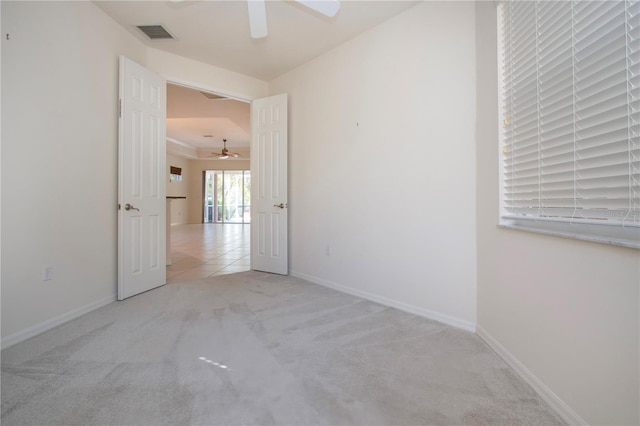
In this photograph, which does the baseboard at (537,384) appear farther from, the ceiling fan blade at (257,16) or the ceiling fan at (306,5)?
the ceiling fan blade at (257,16)

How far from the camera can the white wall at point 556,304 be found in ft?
3.48

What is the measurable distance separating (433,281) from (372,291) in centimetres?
70

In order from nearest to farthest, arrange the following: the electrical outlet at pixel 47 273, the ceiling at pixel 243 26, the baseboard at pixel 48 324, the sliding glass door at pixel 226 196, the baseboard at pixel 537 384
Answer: the baseboard at pixel 537 384 < the baseboard at pixel 48 324 < the electrical outlet at pixel 47 273 < the ceiling at pixel 243 26 < the sliding glass door at pixel 226 196

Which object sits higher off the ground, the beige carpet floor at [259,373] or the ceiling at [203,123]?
the ceiling at [203,123]

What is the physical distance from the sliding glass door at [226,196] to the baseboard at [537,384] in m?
11.5

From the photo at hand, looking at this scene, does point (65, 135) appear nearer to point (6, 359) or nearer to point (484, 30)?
point (6, 359)

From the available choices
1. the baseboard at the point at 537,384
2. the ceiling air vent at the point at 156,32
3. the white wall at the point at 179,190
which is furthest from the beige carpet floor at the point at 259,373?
the white wall at the point at 179,190

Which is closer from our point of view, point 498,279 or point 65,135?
point 498,279

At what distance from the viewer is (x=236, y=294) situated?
124 inches

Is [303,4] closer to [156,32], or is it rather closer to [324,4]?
[324,4]

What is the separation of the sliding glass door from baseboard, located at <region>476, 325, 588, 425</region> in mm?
11510

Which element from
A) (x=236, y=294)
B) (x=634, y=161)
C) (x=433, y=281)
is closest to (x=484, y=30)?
(x=634, y=161)

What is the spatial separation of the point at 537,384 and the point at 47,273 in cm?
338

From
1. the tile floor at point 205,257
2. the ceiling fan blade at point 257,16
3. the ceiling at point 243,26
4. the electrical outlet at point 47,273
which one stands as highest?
the ceiling at point 243,26
